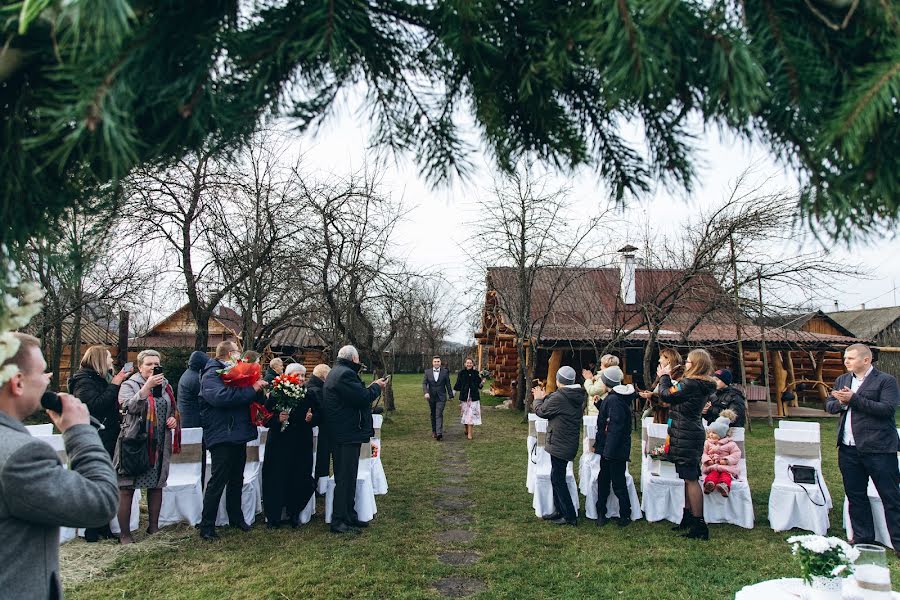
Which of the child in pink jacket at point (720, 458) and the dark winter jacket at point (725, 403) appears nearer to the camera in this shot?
the child in pink jacket at point (720, 458)

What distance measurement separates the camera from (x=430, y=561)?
611 cm

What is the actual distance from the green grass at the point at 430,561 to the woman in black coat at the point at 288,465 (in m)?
0.29

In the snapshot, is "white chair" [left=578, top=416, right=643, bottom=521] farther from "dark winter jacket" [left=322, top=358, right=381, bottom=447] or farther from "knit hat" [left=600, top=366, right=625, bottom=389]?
"dark winter jacket" [left=322, top=358, right=381, bottom=447]

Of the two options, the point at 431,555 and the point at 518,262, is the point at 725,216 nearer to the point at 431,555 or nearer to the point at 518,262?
the point at 518,262

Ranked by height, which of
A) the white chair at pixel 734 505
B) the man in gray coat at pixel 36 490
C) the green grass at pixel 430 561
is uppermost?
the man in gray coat at pixel 36 490

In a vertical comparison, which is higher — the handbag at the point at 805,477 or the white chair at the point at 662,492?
the handbag at the point at 805,477

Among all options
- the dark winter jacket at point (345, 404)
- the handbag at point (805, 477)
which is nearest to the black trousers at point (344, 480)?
the dark winter jacket at point (345, 404)

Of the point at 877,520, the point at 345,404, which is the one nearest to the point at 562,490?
the point at 345,404

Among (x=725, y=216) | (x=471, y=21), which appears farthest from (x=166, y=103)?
(x=725, y=216)

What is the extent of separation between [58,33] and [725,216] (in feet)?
48.6

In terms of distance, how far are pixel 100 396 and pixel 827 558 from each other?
22.4 feet

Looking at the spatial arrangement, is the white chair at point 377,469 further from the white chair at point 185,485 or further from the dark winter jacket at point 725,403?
the dark winter jacket at point 725,403

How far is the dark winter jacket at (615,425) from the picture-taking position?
290 inches

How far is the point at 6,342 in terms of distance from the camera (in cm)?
163
